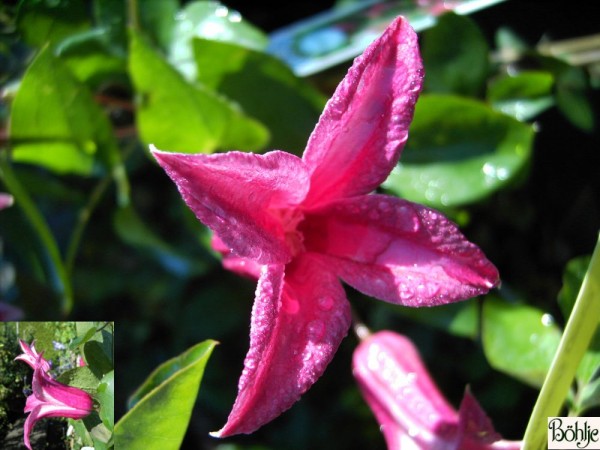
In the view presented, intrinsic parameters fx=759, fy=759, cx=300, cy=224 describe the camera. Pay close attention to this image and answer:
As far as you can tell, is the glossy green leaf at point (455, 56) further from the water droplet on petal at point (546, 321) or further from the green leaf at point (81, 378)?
the green leaf at point (81, 378)

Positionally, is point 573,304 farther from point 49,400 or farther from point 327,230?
point 49,400

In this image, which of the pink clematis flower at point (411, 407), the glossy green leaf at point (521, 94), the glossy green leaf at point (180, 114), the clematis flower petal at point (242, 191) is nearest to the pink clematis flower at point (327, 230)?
the clematis flower petal at point (242, 191)

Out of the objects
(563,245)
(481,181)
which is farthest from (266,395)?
(563,245)

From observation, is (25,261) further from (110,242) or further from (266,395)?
(266,395)

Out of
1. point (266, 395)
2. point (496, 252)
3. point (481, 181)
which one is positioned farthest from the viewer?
point (496, 252)

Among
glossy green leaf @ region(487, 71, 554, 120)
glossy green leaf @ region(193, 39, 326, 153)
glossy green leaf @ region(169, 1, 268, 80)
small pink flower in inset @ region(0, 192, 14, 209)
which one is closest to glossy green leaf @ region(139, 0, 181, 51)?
glossy green leaf @ region(169, 1, 268, 80)

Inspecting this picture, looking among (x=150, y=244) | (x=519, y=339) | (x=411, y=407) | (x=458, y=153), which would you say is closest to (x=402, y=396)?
(x=411, y=407)
